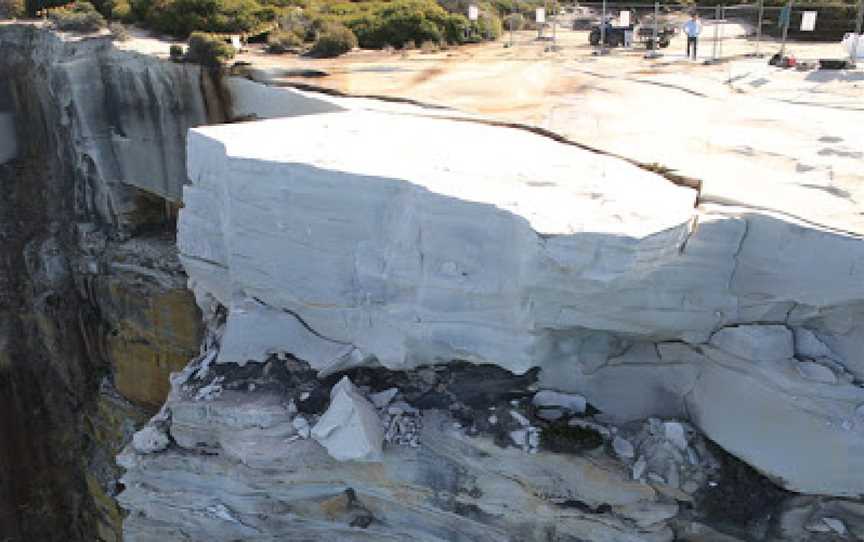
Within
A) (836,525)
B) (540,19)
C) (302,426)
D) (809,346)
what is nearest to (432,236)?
(302,426)

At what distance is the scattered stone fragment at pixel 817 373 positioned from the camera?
6730 mm

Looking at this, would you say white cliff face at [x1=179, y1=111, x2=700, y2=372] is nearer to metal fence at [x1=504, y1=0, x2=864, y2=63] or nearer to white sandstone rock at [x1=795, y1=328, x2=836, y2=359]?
white sandstone rock at [x1=795, y1=328, x2=836, y2=359]

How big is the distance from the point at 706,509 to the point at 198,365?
5239 millimetres

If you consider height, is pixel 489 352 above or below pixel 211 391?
above

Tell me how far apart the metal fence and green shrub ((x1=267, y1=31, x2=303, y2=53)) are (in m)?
4.35

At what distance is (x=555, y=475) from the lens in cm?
728

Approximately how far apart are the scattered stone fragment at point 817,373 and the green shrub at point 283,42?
9.99m

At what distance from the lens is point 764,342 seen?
273 inches

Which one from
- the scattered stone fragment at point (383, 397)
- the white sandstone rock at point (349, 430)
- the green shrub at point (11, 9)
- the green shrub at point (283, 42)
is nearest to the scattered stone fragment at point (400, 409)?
the scattered stone fragment at point (383, 397)

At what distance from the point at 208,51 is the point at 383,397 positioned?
6868mm

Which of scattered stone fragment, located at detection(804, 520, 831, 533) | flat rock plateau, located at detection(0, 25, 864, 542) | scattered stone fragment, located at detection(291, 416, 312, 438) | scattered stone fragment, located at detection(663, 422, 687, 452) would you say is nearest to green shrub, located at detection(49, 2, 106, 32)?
flat rock plateau, located at detection(0, 25, 864, 542)

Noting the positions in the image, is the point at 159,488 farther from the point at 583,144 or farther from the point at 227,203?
the point at 583,144

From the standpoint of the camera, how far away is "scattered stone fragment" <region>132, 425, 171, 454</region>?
27.7ft

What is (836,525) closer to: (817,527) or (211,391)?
(817,527)
